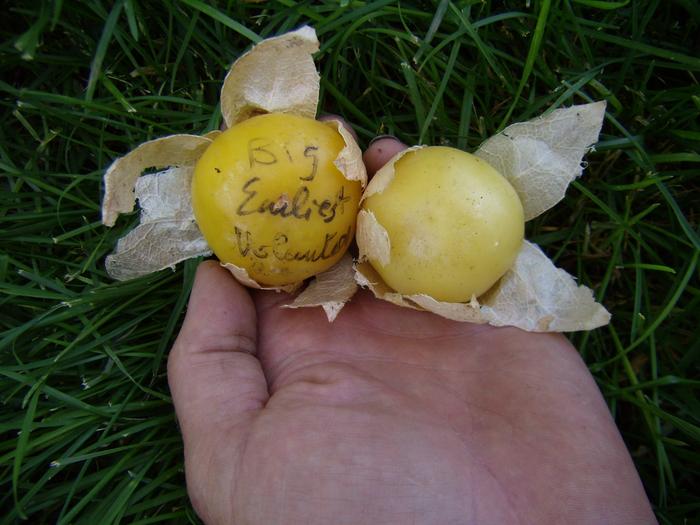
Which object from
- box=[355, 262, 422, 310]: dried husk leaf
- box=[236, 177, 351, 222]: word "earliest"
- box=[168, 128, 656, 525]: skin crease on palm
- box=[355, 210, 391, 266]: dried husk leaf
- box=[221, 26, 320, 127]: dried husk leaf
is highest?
box=[221, 26, 320, 127]: dried husk leaf

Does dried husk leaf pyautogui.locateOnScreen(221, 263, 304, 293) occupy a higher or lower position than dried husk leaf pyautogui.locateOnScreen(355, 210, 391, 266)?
lower

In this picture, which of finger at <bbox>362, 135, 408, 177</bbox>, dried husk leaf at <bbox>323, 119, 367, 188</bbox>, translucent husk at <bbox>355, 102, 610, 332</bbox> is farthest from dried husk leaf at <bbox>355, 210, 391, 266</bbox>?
finger at <bbox>362, 135, 408, 177</bbox>

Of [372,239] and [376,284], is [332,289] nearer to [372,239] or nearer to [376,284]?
[376,284]

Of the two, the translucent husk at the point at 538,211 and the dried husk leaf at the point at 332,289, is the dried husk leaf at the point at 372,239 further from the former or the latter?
the dried husk leaf at the point at 332,289

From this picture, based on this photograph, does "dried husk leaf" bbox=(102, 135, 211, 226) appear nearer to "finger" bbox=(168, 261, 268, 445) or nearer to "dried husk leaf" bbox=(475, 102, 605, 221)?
"finger" bbox=(168, 261, 268, 445)

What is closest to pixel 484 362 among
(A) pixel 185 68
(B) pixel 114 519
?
(B) pixel 114 519

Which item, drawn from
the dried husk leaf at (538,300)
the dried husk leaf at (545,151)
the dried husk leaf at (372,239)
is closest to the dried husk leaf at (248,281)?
the dried husk leaf at (372,239)

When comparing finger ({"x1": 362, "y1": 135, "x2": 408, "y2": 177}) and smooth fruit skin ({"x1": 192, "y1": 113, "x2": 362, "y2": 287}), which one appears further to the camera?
finger ({"x1": 362, "y1": 135, "x2": 408, "y2": 177})
